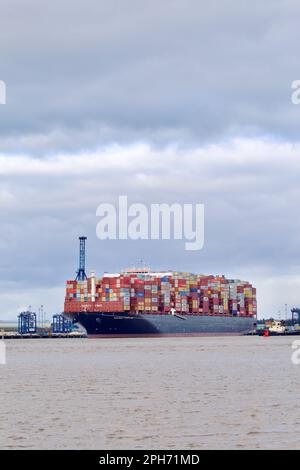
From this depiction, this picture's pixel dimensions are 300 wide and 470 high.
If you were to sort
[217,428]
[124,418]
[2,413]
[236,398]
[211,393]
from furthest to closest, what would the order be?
1. [211,393]
2. [236,398]
3. [2,413]
4. [124,418]
5. [217,428]

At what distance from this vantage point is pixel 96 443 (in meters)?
34.9

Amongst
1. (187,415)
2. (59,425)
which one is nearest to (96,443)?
(59,425)

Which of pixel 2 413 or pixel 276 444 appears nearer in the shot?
pixel 276 444

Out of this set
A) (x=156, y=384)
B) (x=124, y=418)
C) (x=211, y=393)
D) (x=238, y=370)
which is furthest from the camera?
(x=238, y=370)

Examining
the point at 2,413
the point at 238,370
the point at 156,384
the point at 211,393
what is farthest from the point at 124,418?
the point at 238,370

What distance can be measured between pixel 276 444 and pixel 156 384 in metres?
28.3

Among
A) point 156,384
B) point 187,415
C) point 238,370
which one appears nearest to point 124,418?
point 187,415
